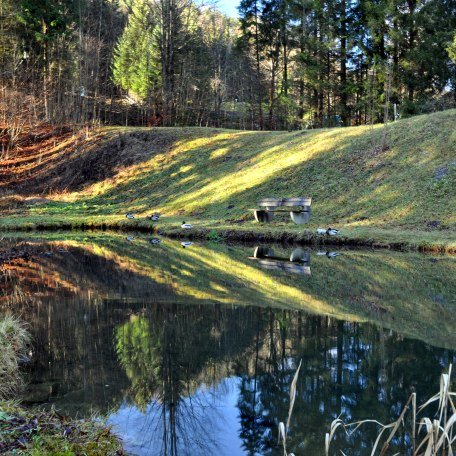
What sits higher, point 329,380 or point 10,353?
point 10,353

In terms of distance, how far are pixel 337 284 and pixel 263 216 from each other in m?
12.4

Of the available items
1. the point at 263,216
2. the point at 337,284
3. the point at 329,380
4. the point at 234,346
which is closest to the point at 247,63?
the point at 263,216

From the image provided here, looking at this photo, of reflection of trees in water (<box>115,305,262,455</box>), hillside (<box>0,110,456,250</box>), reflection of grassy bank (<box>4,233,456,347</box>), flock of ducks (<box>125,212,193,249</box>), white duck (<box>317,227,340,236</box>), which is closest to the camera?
Answer: reflection of trees in water (<box>115,305,262,455</box>)

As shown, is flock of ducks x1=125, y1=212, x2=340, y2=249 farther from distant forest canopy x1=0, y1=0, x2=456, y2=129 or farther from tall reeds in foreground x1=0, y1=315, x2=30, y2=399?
tall reeds in foreground x1=0, y1=315, x2=30, y2=399

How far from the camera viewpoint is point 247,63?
54.2 meters

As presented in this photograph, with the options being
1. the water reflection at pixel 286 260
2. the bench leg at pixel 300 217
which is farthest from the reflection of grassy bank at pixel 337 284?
the bench leg at pixel 300 217

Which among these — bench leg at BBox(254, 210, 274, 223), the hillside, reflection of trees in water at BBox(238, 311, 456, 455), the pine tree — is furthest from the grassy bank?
the pine tree

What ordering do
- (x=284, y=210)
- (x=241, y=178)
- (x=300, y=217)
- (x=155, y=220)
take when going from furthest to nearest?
(x=241, y=178) → (x=155, y=220) → (x=284, y=210) → (x=300, y=217)

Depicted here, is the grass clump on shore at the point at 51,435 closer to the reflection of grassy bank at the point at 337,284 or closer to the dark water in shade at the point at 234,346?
the dark water in shade at the point at 234,346

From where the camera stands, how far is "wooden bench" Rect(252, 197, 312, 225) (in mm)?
23797

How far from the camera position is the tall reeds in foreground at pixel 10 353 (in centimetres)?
654

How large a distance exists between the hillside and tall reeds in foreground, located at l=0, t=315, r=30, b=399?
49.8 ft

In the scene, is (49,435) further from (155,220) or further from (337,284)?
(155,220)

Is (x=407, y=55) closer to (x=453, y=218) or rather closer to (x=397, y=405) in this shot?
(x=453, y=218)
